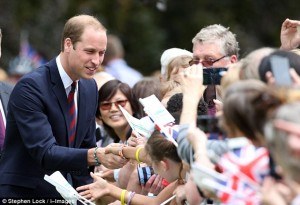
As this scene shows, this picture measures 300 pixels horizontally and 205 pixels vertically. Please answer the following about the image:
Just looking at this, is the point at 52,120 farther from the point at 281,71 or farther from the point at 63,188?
the point at 281,71

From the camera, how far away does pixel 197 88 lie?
5.71m

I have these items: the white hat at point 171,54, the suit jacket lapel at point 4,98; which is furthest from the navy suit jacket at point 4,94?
the white hat at point 171,54

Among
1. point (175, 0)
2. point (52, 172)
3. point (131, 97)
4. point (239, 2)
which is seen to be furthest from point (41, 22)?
point (52, 172)

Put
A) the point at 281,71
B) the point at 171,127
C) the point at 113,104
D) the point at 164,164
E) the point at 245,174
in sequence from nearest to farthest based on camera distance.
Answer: the point at 245,174
the point at 281,71
the point at 171,127
the point at 164,164
the point at 113,104

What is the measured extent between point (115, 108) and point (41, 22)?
1352 centimetres

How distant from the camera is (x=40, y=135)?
7.18m

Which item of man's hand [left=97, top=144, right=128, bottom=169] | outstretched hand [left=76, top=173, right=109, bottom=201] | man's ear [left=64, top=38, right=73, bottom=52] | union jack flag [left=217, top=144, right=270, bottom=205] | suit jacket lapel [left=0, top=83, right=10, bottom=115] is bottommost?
outstretched hand [left=76, top=173, right=109, bottom=201]

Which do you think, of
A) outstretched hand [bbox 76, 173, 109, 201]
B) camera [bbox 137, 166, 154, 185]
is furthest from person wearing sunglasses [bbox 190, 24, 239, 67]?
outstretched hand [bbox 76, 173, 109, 201]

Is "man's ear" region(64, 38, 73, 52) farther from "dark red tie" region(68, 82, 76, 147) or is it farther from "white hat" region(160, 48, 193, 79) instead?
"white hat" region(160, 48, 193, 79)

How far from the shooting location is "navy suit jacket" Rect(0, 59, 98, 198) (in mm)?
7152

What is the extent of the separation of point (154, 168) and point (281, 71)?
1.75m

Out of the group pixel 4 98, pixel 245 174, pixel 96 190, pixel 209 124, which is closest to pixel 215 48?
pixel 96 190

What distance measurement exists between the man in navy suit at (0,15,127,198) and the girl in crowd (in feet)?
0.63

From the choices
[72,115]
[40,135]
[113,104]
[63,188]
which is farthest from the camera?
[113,104]
